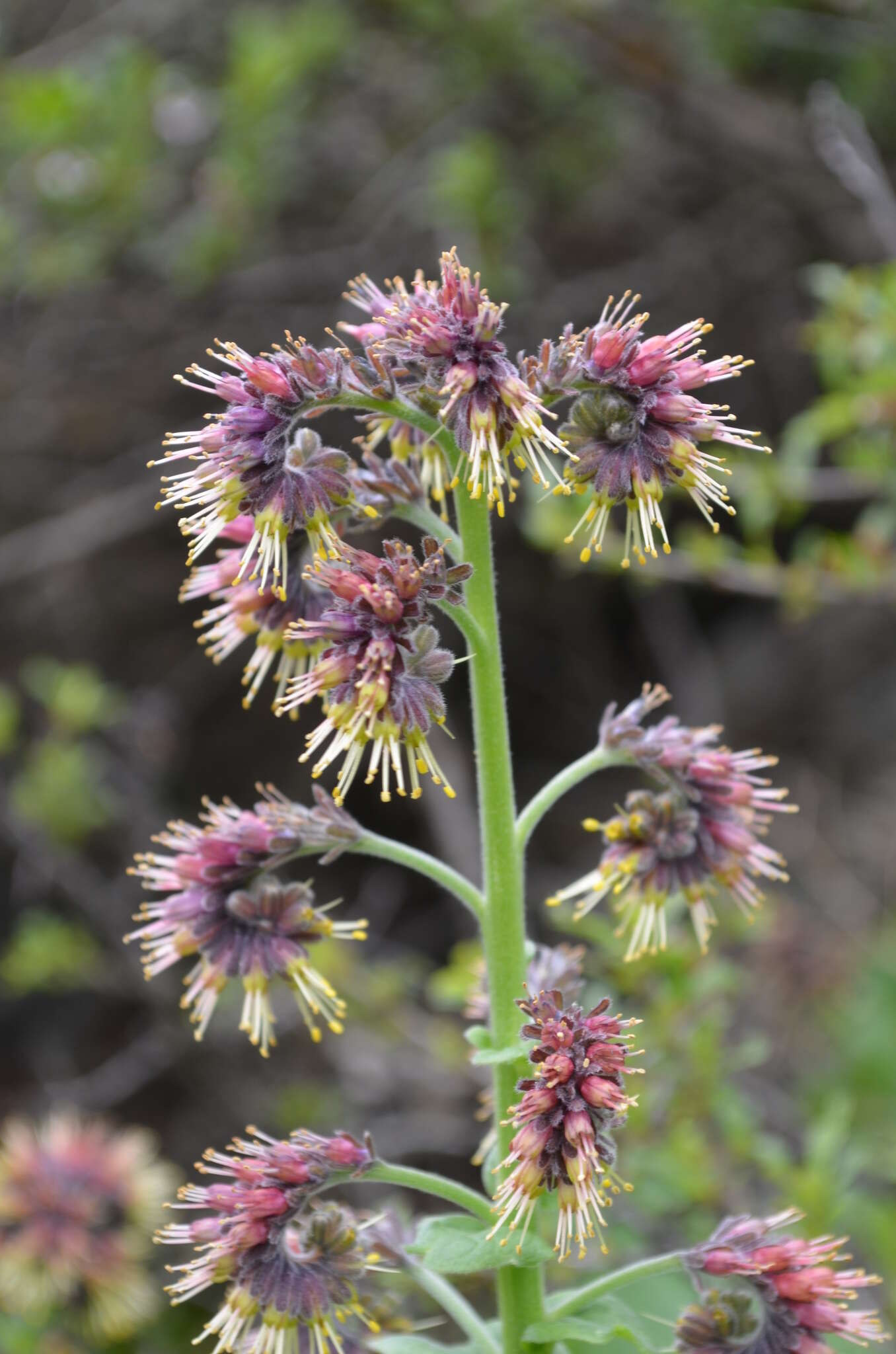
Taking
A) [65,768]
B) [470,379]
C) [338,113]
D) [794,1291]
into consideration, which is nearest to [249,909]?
[470,379]

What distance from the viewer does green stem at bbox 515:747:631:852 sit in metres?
1.83

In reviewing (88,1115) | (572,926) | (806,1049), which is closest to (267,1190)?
(572,926)

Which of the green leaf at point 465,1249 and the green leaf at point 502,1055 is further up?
the green leaf at point 502,1055

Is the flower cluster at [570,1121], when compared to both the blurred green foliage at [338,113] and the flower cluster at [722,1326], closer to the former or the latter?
the flower cluster at [722,1326]

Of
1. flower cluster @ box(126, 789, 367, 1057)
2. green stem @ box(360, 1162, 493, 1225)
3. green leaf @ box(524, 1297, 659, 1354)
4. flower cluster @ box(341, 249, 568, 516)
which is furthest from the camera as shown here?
flower cluster @ box(126, 789, 367, 1057)

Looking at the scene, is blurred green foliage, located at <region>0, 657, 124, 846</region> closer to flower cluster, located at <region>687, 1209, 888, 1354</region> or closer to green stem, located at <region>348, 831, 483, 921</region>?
green stem, located at <region>348, 831, 483, 921</region>

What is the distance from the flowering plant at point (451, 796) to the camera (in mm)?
1599

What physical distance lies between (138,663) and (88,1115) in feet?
7.31

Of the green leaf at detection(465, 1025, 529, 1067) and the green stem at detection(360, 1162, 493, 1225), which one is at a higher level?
the green leaf at detection(465, 1025, 529, 1067)

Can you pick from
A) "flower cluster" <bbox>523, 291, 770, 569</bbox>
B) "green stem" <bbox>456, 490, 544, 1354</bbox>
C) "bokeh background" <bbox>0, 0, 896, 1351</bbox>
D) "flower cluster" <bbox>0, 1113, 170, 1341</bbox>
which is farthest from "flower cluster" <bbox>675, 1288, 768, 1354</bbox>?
"flower cluster" <bbox>0, 1113, 170, 1341</bbox>

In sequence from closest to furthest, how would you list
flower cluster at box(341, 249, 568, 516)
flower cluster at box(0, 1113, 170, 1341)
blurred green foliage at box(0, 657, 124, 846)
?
flower cluster at box(341, 249, 568, 516) < flower cluster at box(0, 1113, 170, 1341) < blurred green foliage at box(0, 657, 124, 846)

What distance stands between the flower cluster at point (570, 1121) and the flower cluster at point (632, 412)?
2.13ft

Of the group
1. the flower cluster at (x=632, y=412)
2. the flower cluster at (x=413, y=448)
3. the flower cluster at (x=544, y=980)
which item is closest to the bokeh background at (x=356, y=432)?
the flower cluster at (x=544, y=980)

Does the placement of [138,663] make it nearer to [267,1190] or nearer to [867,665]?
[867,665]
